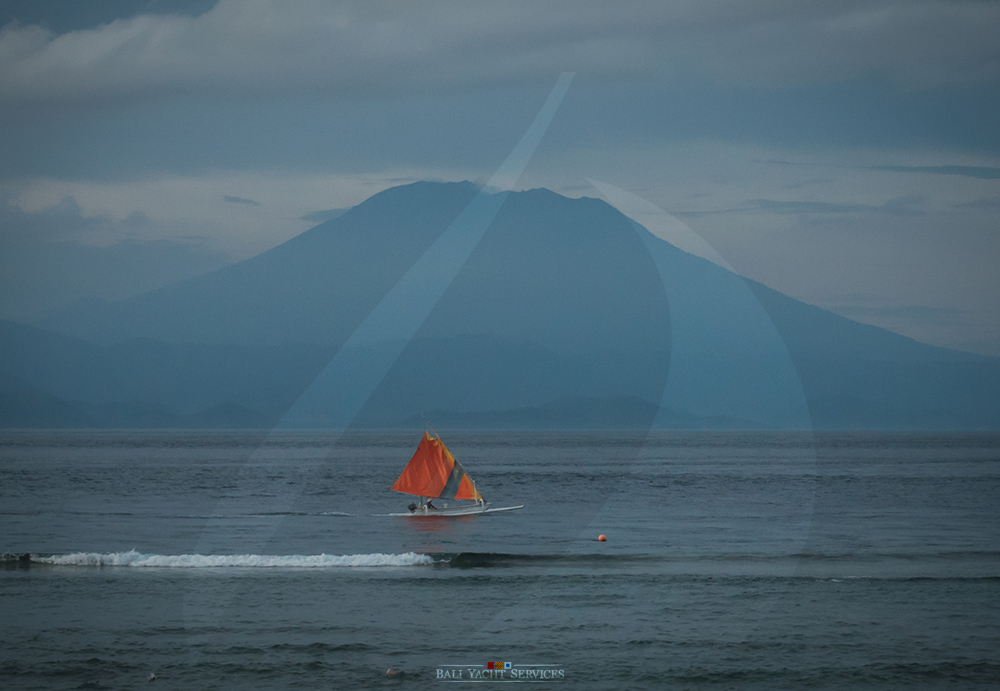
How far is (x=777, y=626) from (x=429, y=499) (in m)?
33.6

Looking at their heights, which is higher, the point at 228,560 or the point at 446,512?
the point at 446,512

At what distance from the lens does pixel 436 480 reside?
59.2 m

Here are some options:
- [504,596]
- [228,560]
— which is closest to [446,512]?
[228,560]

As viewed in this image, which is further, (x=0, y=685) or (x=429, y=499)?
(x=429, y=499)

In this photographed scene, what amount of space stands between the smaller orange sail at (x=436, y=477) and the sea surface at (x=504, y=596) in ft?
11.4

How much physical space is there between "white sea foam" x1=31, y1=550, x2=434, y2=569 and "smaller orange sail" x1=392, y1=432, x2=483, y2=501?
58.7ft

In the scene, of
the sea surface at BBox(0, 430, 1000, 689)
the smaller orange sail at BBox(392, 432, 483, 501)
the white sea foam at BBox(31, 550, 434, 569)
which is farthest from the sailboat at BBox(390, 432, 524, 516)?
the white sea foam at BBox(31, 550, 434, 569)

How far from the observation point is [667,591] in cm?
3266

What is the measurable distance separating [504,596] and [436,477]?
2724cm

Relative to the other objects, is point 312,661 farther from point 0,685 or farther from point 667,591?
point 667,591

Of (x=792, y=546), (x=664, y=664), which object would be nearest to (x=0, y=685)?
(x=664, y=664)

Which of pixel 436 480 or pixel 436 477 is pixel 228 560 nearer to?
pixel 436 477

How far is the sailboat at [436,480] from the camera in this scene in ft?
191

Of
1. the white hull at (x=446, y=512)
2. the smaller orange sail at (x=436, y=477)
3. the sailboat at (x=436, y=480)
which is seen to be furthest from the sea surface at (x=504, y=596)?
the smaller orange sail at (x=436, y=477)
